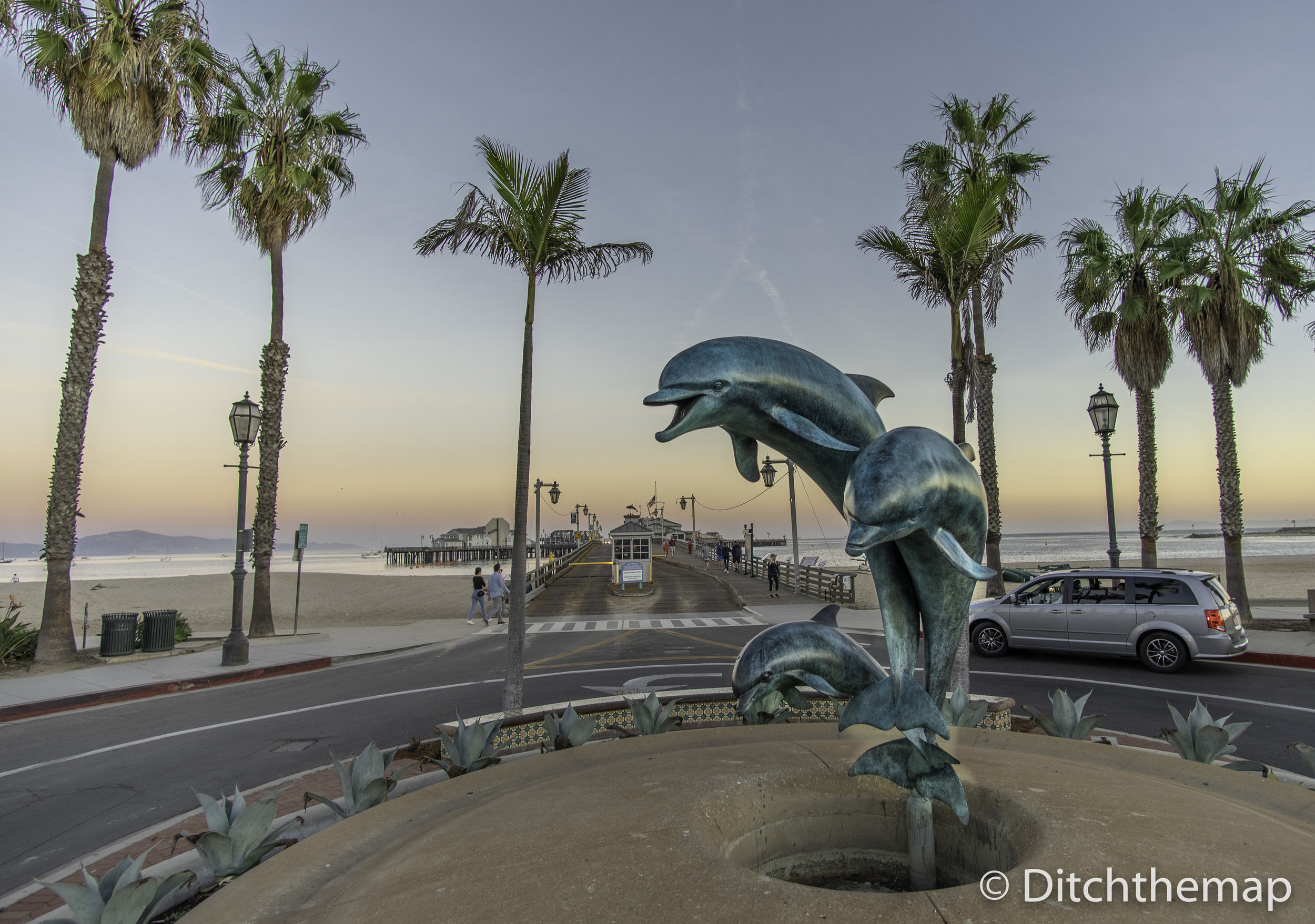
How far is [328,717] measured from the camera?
28.8 ft

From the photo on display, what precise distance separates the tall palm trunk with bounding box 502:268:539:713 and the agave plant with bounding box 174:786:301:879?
3147mm

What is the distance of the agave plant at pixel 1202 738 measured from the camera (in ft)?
14.2

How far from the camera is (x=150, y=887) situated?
257cm

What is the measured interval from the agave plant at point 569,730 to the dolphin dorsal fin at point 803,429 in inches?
116

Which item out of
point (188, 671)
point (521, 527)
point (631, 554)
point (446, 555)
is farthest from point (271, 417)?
point (446, 555)

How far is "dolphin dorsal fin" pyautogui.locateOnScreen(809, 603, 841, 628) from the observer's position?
3.63 metres

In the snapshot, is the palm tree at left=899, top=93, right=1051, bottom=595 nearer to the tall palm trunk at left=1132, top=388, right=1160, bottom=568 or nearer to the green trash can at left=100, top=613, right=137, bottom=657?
the tall palm trunk at left=1132, top=388, right=1160, bottom=568

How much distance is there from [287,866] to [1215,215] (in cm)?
2075

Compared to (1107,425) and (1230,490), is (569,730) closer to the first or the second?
(1107,425)

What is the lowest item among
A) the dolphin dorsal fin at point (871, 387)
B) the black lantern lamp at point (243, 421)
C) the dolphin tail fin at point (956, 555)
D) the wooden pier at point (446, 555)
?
the wooden pier at point (446, 555)

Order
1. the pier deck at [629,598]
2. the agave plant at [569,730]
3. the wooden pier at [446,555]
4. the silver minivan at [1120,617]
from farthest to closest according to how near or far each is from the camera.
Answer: the wooden pier at [446,555] < the pier deck at [629,598] < the silver minivan at [1120,617] < the agave plant at [569,730]

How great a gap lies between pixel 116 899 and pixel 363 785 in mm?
1473

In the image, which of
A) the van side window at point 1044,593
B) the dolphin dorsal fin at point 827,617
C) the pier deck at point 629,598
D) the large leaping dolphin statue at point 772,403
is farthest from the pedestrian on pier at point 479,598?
the large leaping dolphin statue at point 772,403

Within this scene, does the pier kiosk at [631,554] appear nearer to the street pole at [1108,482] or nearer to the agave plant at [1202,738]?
the street pole at [1108,482]
